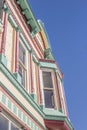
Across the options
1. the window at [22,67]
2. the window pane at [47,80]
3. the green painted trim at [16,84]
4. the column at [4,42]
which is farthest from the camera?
the window pane at [47,80]

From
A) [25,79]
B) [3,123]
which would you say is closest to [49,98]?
[25,79]

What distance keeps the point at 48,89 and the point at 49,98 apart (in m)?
0.48

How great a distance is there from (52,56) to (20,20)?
484cm

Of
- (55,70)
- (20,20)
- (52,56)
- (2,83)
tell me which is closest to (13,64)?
(2,83)

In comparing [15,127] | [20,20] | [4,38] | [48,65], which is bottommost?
[15,127]

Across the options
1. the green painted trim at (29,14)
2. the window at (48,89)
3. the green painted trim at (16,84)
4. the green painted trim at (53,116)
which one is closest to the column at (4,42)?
the green painted trim at (16,84)

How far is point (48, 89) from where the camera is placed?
12203mm

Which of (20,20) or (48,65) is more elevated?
(20,20)

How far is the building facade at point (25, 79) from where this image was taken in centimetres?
754

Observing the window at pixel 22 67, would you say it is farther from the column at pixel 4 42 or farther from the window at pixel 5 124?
the window at pixel 5 124

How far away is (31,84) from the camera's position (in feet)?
34.8

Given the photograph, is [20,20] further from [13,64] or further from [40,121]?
[40,121]

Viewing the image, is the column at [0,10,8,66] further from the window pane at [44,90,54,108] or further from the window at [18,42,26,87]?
the window pane at [44,90,54,108]

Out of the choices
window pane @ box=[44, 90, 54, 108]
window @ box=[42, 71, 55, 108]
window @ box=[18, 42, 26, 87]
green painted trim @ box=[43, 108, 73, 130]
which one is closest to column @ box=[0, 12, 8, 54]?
window @ box=[18, 42, 26, 87]
